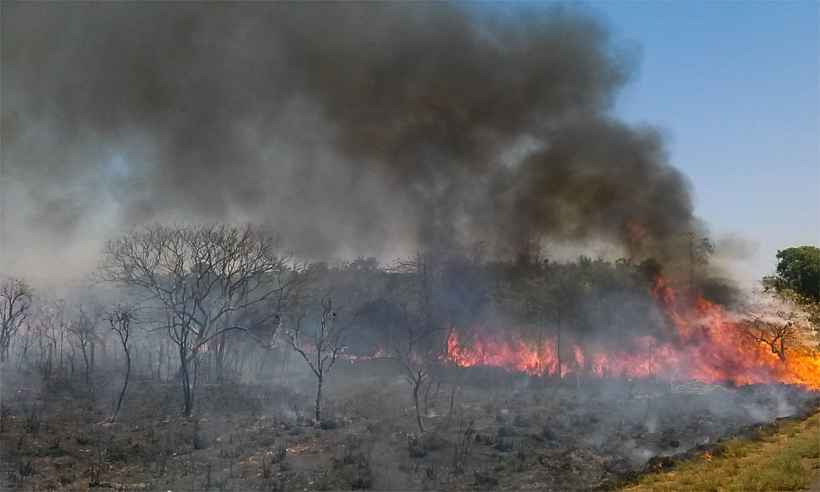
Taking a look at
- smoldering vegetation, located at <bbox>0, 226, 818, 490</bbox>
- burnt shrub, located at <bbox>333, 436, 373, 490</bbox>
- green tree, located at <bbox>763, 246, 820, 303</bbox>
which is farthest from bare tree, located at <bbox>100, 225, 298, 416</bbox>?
green tree, located at <bbox>763, 246, 820, 303</bbox>

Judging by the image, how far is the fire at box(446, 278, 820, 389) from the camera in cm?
3250

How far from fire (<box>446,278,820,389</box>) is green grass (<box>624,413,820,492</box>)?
44.3 feet

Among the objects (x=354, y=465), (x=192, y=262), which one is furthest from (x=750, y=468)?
(x=192, y=262)

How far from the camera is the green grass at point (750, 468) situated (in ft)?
38.5

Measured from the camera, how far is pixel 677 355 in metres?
33.4

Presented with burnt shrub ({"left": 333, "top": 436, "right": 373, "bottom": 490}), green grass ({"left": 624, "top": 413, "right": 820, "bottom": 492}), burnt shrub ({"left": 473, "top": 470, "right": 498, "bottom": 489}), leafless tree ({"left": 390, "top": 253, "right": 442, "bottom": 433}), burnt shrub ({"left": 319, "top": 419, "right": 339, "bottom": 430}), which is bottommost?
burnt shrub ({"left": 473, "top": 470, "right": 498, "bottom": 489})

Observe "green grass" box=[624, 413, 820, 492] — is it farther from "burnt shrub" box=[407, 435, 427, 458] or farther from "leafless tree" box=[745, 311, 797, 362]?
"leafless tree" box=[745, 311, 797, 362]

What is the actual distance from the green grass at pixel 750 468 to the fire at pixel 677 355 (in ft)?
44.3

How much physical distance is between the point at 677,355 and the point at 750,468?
21132mm

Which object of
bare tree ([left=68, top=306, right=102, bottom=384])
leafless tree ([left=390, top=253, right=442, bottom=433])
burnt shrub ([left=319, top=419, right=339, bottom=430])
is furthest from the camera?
leafless tree ([left=390, top=253, right=442, bottom=433])

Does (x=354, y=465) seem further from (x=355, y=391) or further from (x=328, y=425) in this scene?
(x=355, y=391)

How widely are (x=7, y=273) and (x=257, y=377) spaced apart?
15937 mm

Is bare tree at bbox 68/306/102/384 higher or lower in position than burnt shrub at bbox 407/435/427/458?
higher

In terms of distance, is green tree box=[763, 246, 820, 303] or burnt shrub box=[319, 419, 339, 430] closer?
burnt shrub box=[319, 419, 339, 430]
